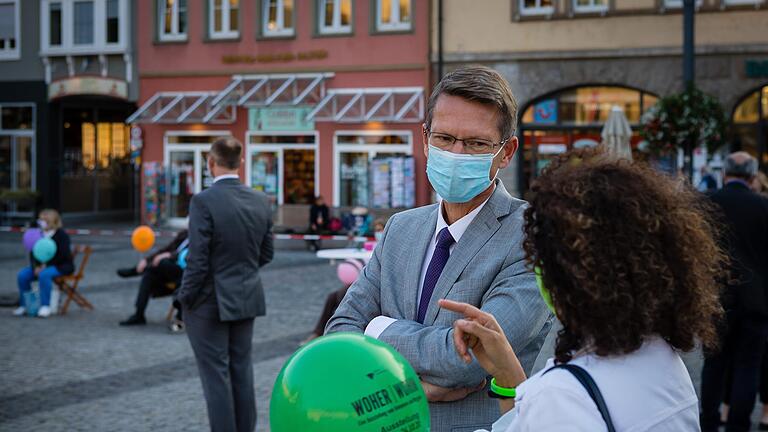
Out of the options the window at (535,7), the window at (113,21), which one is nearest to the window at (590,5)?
the window at (535,7)

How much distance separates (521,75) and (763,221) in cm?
1913

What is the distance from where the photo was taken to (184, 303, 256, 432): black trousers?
6113 millimetres

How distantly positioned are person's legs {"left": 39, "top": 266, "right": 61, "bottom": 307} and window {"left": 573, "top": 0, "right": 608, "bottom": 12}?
1612 centimetres

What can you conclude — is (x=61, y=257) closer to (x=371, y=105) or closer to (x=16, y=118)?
(x=371, y=105)

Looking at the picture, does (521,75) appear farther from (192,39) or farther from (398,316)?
(398,316)

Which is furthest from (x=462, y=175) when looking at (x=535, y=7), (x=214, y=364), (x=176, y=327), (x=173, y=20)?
(x=173, y=20)

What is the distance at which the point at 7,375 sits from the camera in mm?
9320

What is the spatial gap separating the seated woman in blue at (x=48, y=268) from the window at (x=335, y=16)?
1545 centimetres

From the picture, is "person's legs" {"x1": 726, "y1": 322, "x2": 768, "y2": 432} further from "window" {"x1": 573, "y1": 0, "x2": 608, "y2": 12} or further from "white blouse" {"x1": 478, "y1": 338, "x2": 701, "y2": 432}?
"window" {"x1": 573, "y1": 0, "x2": 608, "y2": 12}

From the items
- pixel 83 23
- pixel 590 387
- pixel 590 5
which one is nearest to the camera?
pixel 590 387

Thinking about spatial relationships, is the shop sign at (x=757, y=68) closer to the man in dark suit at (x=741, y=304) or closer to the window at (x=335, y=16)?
the window at (x=335, y=16)

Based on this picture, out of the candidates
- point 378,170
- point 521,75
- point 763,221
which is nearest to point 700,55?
point 521,75

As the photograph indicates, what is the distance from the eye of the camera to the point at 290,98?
89.8ft

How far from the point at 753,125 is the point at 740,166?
18.2m
